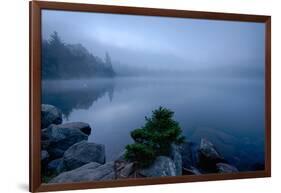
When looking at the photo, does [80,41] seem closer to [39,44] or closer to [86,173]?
[39,44]

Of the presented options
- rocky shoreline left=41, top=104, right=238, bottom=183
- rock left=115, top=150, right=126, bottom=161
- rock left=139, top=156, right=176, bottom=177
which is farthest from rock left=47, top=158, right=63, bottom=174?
rock left=139, top=156, right=176, bottom=177

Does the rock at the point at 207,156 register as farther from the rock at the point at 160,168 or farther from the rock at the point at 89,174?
the rock at the point at 89,174

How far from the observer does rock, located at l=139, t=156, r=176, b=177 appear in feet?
13.2

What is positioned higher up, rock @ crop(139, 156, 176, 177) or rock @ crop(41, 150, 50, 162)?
rock @ crop(41, 150, 50, 162)

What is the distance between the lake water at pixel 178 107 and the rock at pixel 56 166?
36cm

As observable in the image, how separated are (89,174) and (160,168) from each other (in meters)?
0.66

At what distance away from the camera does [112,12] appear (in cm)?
392

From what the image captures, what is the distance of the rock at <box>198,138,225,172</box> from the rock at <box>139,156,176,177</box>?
1.02 feet

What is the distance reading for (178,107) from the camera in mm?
4121

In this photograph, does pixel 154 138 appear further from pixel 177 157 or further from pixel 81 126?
→ pixel 81 126

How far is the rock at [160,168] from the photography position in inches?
158

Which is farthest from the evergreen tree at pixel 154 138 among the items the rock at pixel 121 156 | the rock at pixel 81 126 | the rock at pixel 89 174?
the rock at pixel 81 126

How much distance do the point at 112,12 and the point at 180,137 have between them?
132cm

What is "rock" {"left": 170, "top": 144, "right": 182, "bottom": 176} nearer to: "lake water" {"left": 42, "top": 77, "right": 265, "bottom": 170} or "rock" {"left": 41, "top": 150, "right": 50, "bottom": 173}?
"lake water" {"left": 42, "top": 77, "right": 265, "bottom": 170}
